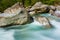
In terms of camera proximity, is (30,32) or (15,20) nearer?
(30,32)

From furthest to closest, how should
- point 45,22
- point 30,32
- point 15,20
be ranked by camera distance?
point 15,20 → point 45,22 → point 30,32

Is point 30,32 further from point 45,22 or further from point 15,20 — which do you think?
point 15,20

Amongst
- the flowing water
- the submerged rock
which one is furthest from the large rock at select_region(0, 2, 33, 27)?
the submerged rock

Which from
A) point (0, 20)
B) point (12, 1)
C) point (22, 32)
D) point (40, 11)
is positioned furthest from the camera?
point (12, 1)

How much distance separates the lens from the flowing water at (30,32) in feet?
30.9

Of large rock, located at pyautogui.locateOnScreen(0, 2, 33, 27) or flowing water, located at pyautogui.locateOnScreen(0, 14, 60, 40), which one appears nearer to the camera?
flowing water, located at pyautogui.locateOnScreen(0, 14, 60, 40)

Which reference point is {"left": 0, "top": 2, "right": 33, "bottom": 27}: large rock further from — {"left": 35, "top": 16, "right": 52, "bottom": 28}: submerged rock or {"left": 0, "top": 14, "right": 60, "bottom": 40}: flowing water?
{"left": 35, "top": 16, "right": 52, "bottom": 28}: submerged rock

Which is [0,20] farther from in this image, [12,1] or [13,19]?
[12,1]

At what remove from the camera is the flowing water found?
9.41 metres

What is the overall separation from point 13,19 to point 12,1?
14959 millimetres

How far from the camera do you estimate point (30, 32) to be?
10297 millimetres

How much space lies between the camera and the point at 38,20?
12148 millimetres

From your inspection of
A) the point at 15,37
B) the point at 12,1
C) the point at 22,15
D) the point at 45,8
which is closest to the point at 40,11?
the point at 45,8

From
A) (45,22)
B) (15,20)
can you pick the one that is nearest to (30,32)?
(45,22)
